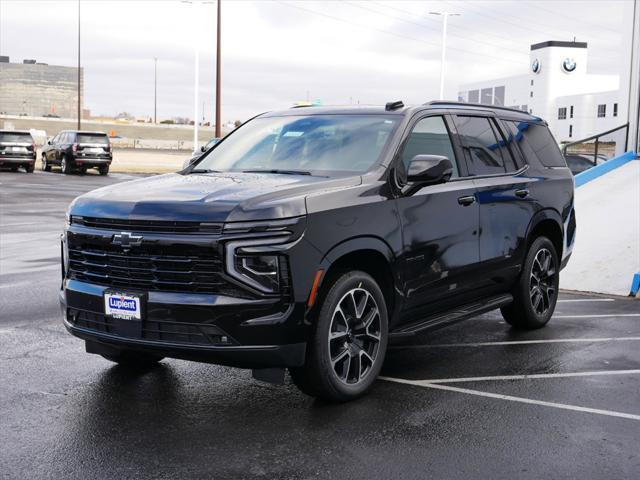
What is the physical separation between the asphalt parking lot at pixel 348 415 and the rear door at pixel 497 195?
29.8 inches

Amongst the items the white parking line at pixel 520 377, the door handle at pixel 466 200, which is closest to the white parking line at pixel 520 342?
the white parking line at pixel 520 377

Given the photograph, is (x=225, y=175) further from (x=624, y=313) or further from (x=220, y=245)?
(x=624, y=313)

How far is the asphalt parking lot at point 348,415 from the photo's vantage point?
4480mm

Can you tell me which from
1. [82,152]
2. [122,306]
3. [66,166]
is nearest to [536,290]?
[122,306]

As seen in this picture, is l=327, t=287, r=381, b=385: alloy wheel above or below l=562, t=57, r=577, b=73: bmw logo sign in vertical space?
below

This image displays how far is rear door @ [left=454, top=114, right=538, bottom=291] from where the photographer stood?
22.7ft

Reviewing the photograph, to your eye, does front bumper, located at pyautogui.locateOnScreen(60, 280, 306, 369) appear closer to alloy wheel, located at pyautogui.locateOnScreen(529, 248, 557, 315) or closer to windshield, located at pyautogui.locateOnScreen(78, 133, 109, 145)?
alloy wheel, located at pyautogui.locateOnScreen(529, 248, 557, 315)

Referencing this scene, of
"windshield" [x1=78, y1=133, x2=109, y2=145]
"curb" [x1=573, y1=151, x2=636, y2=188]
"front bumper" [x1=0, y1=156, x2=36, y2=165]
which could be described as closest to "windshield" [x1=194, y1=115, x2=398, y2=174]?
"curb" [x1=573, y1=151, x2=636, y2=188]

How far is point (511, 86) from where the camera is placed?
137 metres

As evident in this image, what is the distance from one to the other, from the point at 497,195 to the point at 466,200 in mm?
569

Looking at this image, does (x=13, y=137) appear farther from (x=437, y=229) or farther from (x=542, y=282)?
(x=437, y=229)

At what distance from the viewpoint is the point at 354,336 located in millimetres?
5566

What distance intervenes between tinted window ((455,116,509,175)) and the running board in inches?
42.9

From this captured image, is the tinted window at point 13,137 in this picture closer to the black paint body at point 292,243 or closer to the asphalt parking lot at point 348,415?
the asphalt parking lot at point 348,415
